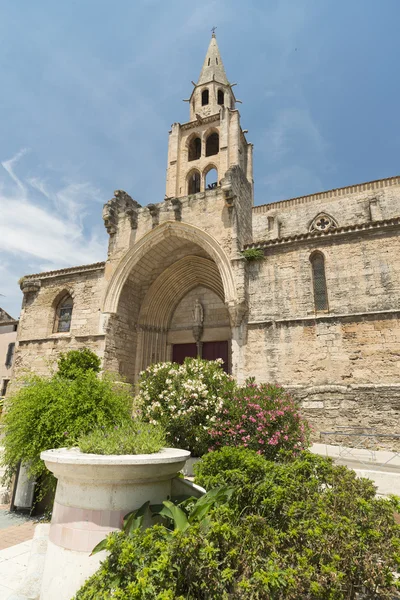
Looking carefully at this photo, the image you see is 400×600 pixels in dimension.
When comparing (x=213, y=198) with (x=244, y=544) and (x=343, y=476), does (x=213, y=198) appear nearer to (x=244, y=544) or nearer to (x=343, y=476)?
(x=343, y=476)

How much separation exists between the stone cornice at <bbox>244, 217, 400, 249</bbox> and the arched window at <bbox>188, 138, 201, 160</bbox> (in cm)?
1217

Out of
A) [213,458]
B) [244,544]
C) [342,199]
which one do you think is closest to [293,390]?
[213,458]

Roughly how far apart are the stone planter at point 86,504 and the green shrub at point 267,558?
1.23 feet

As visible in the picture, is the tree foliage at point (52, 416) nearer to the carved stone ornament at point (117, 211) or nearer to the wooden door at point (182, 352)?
the wooden door at point (182, 352)

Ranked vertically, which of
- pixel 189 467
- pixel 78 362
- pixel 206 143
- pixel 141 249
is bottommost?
pixel 189 467

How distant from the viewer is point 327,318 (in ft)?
31.8

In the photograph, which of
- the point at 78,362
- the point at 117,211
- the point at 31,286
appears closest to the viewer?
the point at 78,362

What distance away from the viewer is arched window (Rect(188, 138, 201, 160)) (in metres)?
21.0

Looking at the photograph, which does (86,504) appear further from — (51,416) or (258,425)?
(258,425)

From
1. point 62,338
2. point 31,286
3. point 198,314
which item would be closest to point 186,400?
point 198,314

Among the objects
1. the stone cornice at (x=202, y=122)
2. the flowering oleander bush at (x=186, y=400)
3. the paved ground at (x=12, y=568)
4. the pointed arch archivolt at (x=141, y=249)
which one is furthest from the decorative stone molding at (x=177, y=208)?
the stone cornice at (x=202, y=122)

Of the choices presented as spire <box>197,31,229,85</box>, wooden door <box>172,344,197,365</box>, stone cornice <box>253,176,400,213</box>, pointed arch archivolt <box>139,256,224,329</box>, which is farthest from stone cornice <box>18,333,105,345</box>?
spire <box>197,31,229,85</box>

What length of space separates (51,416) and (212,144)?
1989 centimetres

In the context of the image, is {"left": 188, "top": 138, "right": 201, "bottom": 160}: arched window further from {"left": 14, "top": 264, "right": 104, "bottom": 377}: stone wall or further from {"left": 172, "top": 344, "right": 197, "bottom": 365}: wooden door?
{"left": 172, "top": 344, "right": 197, "bottom": 365}: wooden door
